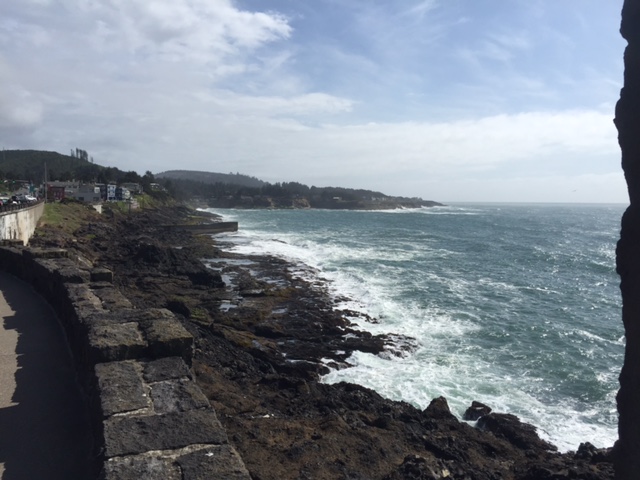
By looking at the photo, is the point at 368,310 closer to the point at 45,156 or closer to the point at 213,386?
the point at 213,386

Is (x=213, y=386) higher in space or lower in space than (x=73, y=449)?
lower

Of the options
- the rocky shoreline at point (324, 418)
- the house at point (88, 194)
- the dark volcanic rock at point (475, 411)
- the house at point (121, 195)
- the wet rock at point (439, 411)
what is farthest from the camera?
the house at point (121, 195)

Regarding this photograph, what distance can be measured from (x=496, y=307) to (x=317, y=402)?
661 inches

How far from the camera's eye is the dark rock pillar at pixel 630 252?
4.43m

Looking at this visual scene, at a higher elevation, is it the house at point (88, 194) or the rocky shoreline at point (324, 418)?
the house at point (88, 194)

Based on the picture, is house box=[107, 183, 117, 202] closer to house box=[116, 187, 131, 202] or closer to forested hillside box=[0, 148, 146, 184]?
house box=[116, 187, 131, 202]

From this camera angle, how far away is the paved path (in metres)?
4.78

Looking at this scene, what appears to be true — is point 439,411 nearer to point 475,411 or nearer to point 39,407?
point 475,411

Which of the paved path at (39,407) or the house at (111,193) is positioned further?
the house at (111,193)

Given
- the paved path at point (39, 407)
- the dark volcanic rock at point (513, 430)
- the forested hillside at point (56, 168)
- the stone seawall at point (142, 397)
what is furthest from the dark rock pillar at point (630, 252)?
the forested hillside at point (56, 168)

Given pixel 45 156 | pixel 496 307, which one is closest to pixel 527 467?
pixel 496 307

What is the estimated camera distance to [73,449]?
5055mm

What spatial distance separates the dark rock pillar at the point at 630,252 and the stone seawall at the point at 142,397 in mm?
3336

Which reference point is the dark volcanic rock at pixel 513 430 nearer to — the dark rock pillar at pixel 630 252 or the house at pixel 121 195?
the dark rock pillar at pixel 630 252
